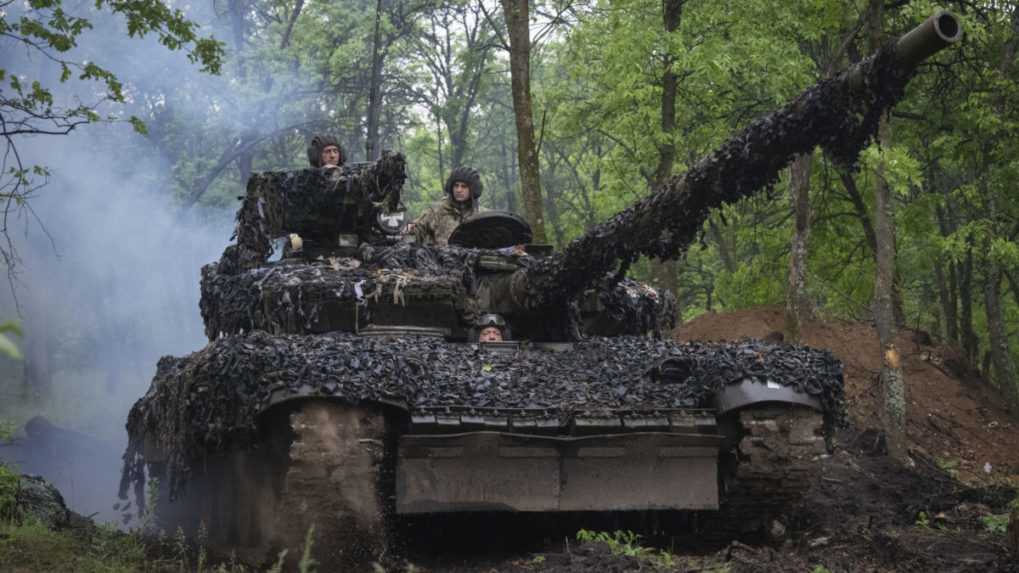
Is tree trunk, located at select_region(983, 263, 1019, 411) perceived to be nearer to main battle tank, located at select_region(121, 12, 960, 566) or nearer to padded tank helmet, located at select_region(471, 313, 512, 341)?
A: main battle tank, located at select_region(121, 12, 960, 566)

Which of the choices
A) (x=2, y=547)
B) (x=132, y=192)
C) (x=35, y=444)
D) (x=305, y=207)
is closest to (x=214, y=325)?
(x=305, y=207)

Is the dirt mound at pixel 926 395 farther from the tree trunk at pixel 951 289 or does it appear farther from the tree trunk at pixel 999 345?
the tree trunk at pixel 951 289

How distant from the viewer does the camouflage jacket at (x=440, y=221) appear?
9.56 m

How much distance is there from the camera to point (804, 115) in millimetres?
5660

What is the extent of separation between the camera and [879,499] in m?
8.95

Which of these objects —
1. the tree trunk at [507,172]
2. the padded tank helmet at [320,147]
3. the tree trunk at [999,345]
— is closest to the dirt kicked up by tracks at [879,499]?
the tree trunk at [999,345]

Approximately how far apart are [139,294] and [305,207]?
17773 millimetres

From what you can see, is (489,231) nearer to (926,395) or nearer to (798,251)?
(798,251)

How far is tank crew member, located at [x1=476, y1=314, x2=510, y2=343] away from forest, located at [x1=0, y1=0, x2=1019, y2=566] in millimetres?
1093

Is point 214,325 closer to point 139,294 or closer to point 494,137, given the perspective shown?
point 139,294

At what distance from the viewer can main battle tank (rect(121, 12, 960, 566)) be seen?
604 cm

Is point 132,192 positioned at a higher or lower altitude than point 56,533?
higher

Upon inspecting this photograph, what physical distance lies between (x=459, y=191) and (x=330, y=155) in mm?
1105

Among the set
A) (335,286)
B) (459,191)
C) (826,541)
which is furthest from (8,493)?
(826,541)
